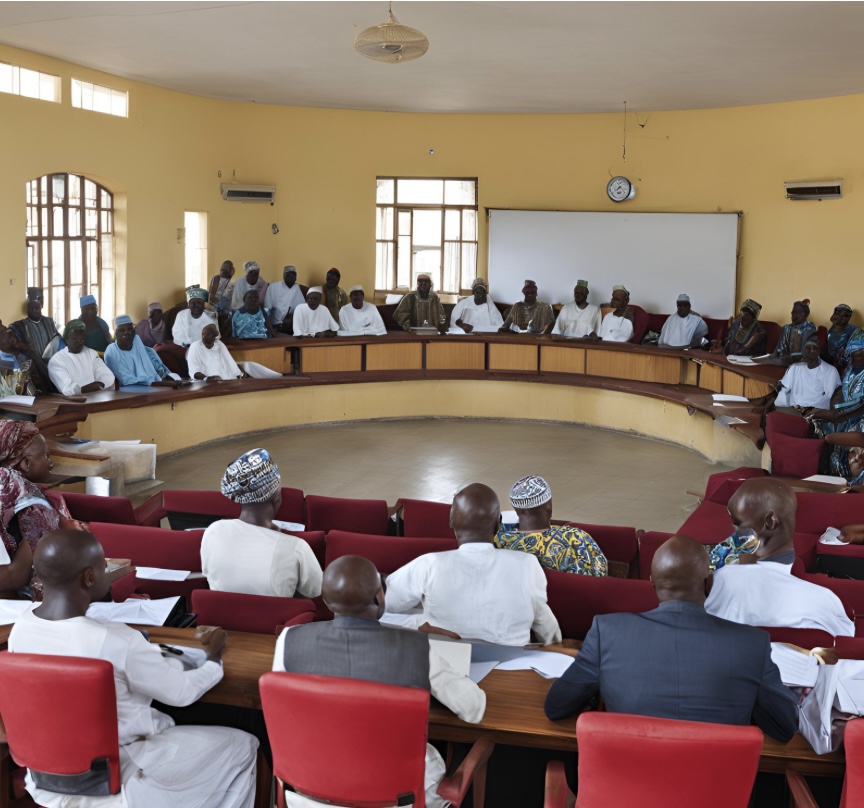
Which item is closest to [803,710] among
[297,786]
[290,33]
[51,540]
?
[297,786]

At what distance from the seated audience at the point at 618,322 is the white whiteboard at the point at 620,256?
1.14 m

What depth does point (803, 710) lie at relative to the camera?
2715 mm

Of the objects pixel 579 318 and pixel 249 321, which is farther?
pixel 579 318

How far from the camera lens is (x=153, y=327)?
36.7 feet

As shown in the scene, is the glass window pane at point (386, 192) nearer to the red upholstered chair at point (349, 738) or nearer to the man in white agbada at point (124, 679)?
the man in white agbada at point (124, 679)

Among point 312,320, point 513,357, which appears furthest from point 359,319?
point 513,357

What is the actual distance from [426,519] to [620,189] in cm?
881

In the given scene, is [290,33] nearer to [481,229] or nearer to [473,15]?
[473,15]

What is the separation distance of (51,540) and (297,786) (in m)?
0.94

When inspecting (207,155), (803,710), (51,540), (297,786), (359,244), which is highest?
(207,155)

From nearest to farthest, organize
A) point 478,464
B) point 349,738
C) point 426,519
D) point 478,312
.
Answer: point 349,738
point 426,519
point 478,464
point 478,312

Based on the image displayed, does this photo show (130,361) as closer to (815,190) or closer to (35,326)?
(35,326)

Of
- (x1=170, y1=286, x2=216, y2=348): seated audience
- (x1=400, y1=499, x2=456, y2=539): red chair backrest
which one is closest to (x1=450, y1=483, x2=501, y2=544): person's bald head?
(x1=400, y1=499, x2=456, y2=539): red chair backrest

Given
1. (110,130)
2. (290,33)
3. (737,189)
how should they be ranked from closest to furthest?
(290,33), (110,130), (737,189)
